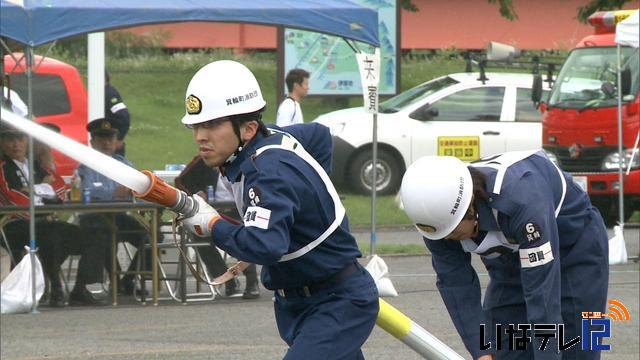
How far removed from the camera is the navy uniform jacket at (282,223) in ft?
16.1

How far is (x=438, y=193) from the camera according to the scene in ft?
16.6

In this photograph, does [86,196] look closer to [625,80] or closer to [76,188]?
[76,188]

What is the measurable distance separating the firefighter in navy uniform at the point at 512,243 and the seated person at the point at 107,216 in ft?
21.3

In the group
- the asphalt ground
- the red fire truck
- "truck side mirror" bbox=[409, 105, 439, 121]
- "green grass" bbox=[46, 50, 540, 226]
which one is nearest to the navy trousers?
the asphalt ground

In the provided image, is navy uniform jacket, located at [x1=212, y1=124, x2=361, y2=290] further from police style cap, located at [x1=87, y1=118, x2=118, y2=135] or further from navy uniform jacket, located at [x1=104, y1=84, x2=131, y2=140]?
navy uniform jacket, located at [x1=104, y1=84, x2=131, y2=140]

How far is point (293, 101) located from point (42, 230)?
132 inches

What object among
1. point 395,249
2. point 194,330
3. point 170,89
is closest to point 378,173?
point 395,249

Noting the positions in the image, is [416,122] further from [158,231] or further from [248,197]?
[248,197]

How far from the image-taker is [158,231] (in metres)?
11.8

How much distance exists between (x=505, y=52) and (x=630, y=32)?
4643 millimetres

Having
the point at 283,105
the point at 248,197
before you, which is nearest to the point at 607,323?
the point at 248,197

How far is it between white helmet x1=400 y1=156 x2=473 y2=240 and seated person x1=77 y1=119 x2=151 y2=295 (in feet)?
22.5

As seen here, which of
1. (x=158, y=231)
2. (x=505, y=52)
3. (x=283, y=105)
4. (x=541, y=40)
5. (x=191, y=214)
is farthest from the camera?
(x=541, y=40)

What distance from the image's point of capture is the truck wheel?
19.7 metres
